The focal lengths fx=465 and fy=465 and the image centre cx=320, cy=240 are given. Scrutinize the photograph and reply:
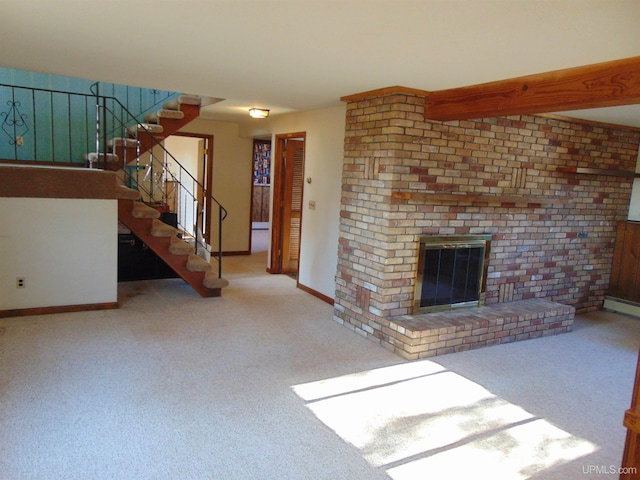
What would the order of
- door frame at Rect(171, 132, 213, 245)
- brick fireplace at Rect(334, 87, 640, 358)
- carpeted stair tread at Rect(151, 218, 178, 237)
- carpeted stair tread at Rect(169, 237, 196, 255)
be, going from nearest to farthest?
brick fireplace at Rect(334, 87, 640, 358)
carpeted stair tread at Rect(151, 218, 178, 237)
carpeted stair tread at Rect(169, 237, 196, 255)
door frame at Rect(171, 132, 213, 245)

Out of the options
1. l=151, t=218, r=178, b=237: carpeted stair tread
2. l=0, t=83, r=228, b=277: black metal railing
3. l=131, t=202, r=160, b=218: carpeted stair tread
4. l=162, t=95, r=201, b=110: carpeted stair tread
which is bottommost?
l=151, t=218, r=178, b=237: carpeted stair tread

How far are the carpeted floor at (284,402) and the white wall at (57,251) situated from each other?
271 mm

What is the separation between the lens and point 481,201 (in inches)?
185

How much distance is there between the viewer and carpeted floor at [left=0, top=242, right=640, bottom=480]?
2.56m

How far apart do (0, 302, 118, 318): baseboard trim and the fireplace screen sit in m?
3.27

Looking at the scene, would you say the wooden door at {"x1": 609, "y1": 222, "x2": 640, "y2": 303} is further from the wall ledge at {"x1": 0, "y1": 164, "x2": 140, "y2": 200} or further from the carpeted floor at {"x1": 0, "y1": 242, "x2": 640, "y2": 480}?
the wall ledge at {"x1": 0, "y1": 164, "x2": 140, "y2": 200}

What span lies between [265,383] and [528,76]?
117 inches

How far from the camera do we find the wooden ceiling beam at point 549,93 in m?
2.86

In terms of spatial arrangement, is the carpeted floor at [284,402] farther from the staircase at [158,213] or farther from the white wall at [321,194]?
the white wall at [321,194]

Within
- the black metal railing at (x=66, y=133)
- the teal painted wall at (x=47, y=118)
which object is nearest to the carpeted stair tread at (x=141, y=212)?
the black metal railing at (x=66, y=133)

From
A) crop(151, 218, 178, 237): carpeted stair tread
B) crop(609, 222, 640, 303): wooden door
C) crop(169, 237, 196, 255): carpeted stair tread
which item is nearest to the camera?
crop(151, 218, 178, 237): carpeted stair tread

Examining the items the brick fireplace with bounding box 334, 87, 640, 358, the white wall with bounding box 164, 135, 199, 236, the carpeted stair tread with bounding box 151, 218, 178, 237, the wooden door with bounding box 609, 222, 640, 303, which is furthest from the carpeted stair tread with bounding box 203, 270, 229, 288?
the wooden door with bounding box 609, 222, 640, 303

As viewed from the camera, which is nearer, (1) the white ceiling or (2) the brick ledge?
(1) the white ceiling

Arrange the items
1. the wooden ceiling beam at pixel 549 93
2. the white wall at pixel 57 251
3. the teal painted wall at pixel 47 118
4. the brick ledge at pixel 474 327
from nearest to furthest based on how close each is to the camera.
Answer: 1. the wooden ceiling beam at pixel 549 93
2. the brick ledge at pixel 474 327
3. the white wall at pixel 57 251
4. the teal painted wall at pixel 47 118
